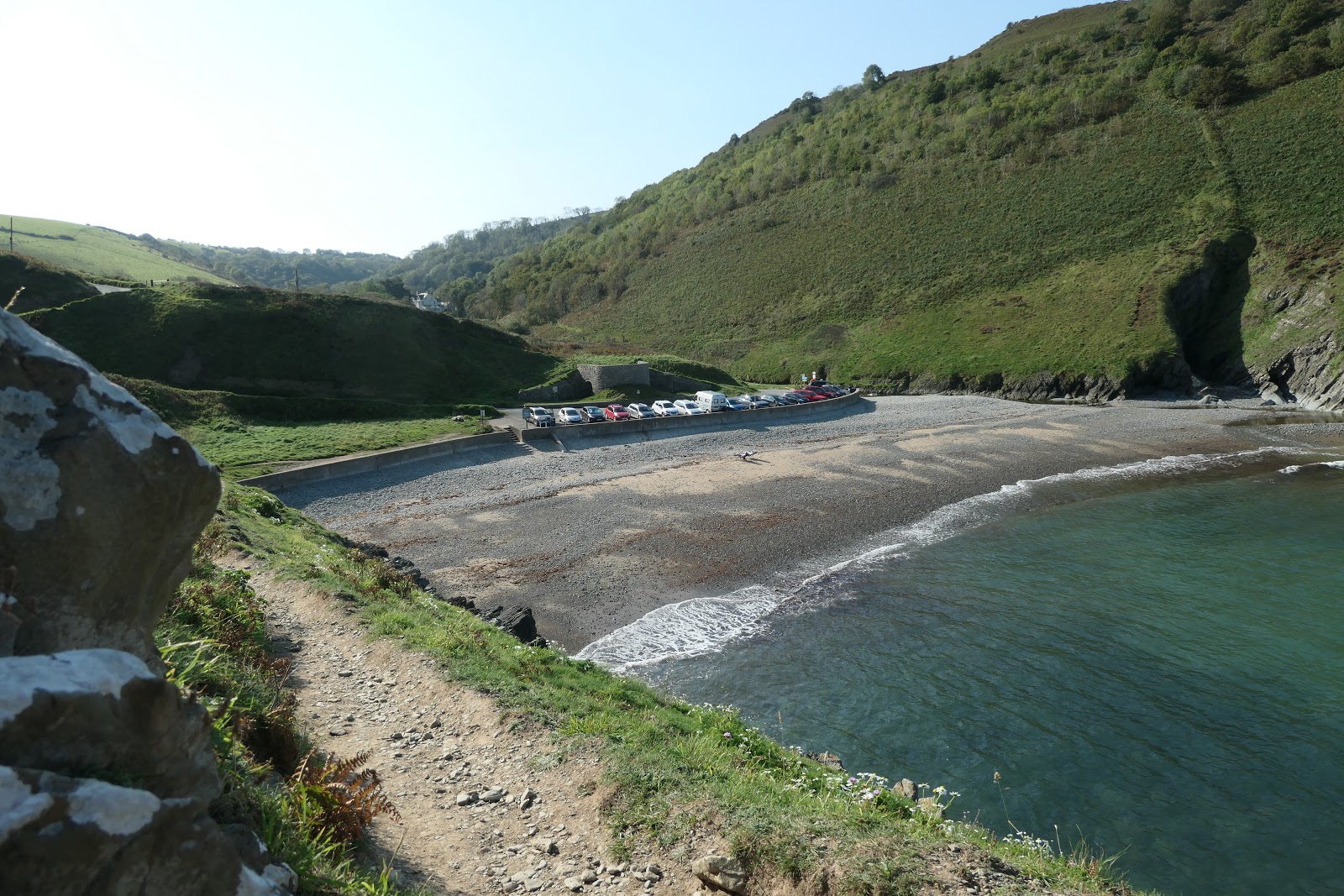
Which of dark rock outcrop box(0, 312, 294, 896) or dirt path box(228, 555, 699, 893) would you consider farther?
dirt path box(228, 555, 699, 893)

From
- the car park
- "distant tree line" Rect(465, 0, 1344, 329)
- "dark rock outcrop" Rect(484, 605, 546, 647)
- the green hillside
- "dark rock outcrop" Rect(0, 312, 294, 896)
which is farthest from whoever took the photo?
"distant tree line" Rect(465, 0, 1344, 329)

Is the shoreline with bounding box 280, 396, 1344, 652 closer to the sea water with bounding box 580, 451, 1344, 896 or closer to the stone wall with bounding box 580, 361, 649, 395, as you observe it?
the sea water with bounding box 580, 451, 1344, 896

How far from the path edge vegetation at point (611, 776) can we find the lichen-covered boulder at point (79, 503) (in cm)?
157

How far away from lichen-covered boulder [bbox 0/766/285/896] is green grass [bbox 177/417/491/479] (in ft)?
104

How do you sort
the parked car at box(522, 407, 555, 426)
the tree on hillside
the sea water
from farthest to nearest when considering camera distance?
the tree on hillside < the parked car at box(522, 407, 555, 426) < the sea water

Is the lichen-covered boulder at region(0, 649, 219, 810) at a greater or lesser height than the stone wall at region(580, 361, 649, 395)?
greater

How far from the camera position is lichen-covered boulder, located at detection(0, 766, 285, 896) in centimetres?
285

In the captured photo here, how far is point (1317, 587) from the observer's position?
74.5 ft

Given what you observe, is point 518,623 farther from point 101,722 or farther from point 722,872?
point 101,722

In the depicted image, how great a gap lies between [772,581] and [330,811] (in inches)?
749

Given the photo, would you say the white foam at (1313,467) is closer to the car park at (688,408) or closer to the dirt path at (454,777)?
the car park at (688,408)

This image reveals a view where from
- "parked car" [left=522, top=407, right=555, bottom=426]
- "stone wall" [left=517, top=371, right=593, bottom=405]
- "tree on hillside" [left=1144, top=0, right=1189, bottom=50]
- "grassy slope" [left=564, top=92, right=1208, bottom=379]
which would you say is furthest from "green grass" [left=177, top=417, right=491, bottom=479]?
"tree on hillside" [left=1144, top=0, right=1189, bottom=50]

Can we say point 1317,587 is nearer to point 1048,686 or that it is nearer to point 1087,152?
point 1048,686

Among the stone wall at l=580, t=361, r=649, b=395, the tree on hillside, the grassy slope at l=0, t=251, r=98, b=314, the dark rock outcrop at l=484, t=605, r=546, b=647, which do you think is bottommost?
the dark rock outcrop at l=484, t=605, r=546, b=647
